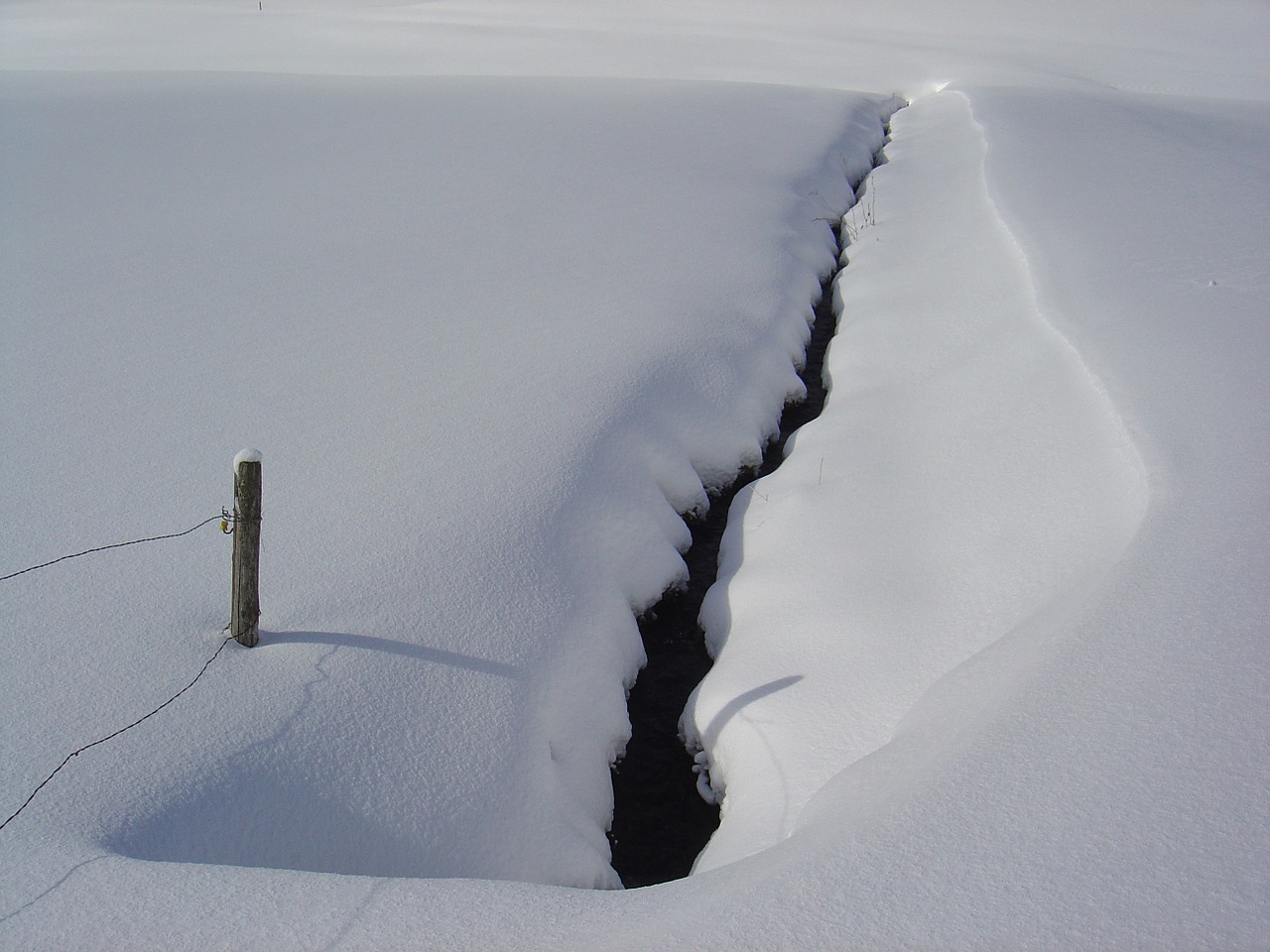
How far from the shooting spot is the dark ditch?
342 centimetres

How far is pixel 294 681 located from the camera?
3133 mm

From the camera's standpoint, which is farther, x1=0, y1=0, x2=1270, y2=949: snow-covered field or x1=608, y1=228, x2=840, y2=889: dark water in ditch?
x1=608, y1=228, x2=840, y2=889: dark water in ditch

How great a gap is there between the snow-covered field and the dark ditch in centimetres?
15

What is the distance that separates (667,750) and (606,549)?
0.88 meters

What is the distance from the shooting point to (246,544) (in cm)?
315

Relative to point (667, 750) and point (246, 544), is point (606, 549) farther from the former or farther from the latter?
point (246, 544)

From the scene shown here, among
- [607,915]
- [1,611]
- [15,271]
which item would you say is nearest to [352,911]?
[607,915]

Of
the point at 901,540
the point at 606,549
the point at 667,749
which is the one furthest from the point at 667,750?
the point at 901,540

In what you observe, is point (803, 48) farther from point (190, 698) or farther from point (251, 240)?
point (190, 698)

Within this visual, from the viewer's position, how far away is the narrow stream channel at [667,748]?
11.2 ft

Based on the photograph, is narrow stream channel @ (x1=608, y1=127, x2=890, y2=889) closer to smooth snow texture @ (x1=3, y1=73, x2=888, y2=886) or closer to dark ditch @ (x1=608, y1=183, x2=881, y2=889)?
dark ditch @ (x1=608, y1=183, x2=881, y2=889)

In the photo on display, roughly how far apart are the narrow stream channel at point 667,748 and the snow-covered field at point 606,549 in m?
0.15

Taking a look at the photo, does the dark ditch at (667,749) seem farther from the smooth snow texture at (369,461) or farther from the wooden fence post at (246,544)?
the wooden fence post at (246,544)

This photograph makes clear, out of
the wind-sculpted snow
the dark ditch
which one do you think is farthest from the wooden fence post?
the wind-sculpted snow
